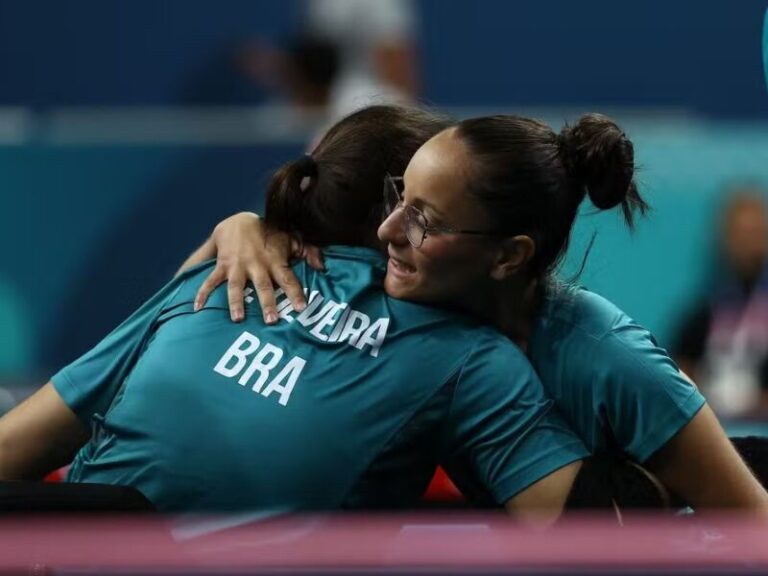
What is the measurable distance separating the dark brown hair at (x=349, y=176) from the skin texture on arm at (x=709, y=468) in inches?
22.5

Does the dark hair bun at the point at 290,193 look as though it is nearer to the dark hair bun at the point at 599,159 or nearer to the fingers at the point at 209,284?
the fingers at the point at 209,284

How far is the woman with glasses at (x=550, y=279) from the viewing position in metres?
2.06

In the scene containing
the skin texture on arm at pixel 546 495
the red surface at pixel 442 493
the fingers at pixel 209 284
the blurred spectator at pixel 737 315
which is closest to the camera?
the skin texture on arm at pixel 546 495

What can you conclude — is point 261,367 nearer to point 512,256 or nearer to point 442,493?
point 512,256

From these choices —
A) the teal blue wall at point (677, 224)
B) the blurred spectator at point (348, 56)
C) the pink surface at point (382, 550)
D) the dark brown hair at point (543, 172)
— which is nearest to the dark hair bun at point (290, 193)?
the dark brown hair at point (543, 172)

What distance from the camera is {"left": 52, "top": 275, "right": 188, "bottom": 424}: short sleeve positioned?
2.29m

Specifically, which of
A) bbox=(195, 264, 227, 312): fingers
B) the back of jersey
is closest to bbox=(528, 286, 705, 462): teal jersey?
the back of jersey

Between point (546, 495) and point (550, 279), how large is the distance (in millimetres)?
346

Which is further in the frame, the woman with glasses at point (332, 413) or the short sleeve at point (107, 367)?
the short sleeve at point (107, 367)

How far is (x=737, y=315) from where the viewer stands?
15.6ft

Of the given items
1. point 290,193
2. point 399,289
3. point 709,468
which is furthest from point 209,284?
point 709,468

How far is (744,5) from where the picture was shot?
6289mm

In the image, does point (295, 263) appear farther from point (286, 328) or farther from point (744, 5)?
point (744, 5)

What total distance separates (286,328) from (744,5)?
4.60m
